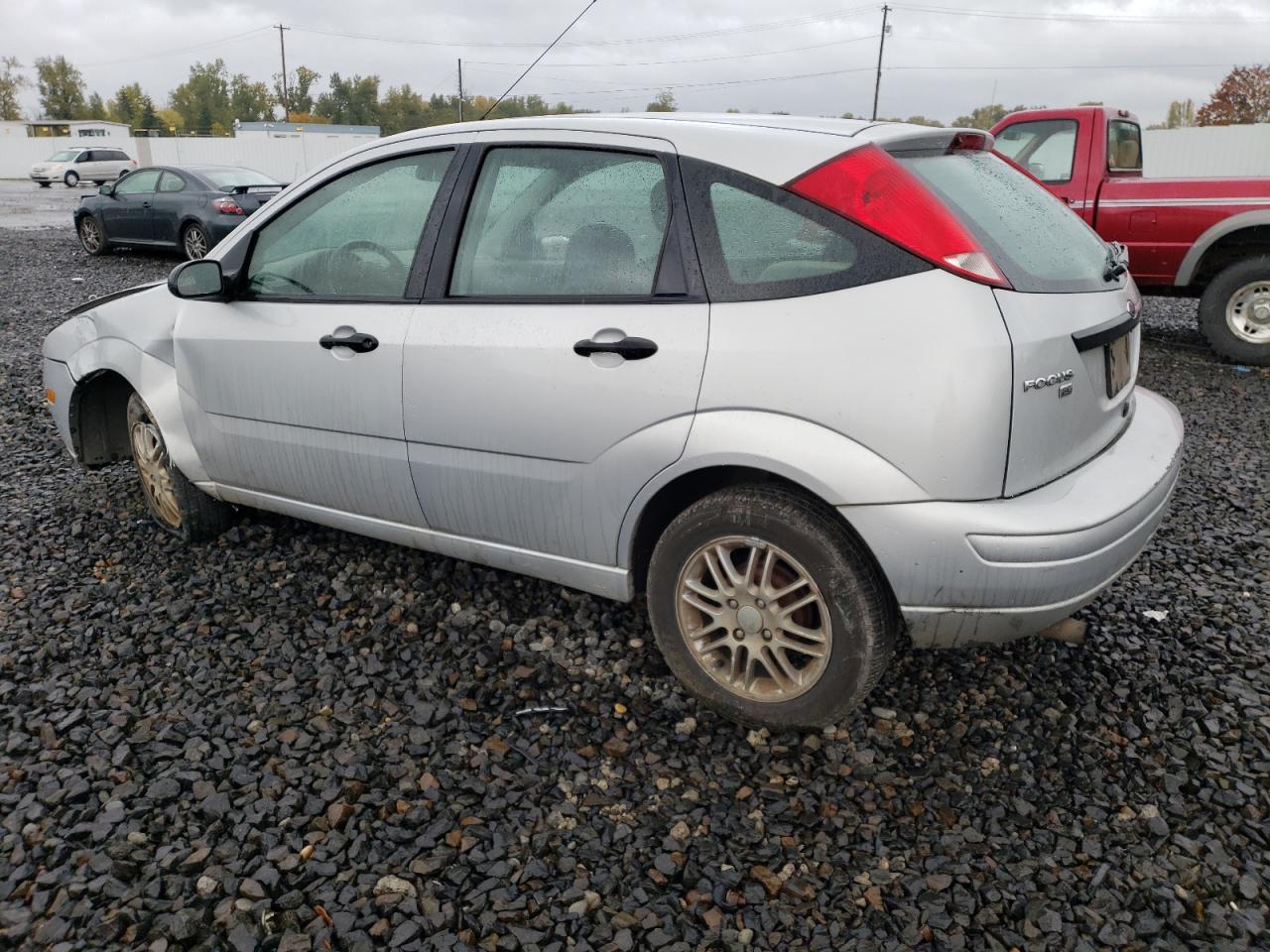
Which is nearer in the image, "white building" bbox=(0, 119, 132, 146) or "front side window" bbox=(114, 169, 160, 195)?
"front side window" bbox=(114, 169, 160, 195)

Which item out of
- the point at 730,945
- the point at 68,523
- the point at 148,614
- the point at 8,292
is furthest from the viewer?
the point at 8,292

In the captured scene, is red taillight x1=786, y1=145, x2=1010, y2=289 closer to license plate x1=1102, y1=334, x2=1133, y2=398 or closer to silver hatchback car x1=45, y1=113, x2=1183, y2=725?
silver hatchback car x1=45, y1=113, x2=1183, y2=725

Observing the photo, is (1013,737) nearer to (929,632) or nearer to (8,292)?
(929,632)

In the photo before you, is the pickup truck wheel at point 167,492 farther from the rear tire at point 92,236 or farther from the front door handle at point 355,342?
the rear tire at point 92,236

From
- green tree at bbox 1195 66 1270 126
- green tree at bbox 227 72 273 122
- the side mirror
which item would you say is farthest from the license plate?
green tree at bbox 227 72 273 122

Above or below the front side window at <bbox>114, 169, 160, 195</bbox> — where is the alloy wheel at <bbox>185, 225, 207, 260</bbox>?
below

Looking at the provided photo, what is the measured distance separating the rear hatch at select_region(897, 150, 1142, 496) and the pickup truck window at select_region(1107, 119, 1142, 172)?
6.32 m

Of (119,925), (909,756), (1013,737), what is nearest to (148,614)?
(119,925)

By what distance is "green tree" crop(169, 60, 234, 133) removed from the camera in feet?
344

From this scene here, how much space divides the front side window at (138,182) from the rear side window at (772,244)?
589 inches

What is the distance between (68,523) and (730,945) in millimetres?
3832

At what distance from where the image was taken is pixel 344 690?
3.17 metres

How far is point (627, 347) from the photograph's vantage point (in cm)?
276

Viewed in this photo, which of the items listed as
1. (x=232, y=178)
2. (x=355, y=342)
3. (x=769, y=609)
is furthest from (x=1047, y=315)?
(x=232, y=178)
